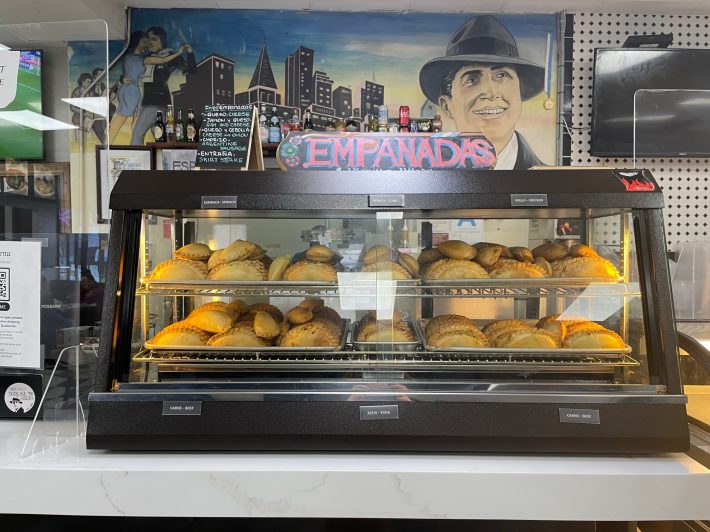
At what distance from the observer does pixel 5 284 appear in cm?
151

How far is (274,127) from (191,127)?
2.23 feet

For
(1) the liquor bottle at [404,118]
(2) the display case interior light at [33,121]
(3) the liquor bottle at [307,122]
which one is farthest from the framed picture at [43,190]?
(1) the liquor bottle at [404,118]

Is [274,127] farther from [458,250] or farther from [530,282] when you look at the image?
[530,282]

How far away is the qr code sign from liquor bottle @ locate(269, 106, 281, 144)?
289 cm

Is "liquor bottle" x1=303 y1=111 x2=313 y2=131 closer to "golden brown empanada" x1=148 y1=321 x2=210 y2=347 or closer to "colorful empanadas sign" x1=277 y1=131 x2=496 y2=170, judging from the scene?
"colorful empanadas sign" x1=277 y1=131 x2=496 y2=170

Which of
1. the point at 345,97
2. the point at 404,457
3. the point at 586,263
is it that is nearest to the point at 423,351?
the point at 404,457

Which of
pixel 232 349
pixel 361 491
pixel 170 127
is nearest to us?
pixel 361 491

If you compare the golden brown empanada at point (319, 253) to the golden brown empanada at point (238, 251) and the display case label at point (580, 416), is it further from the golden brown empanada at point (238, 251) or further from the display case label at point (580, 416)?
the display case label at point (580, 416)

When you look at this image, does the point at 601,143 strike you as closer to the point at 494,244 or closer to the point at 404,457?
the point at 494,244

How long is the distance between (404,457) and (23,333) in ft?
3.73

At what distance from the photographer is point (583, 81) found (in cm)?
434

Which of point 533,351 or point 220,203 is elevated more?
point 220,203

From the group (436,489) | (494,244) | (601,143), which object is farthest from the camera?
(601,143)

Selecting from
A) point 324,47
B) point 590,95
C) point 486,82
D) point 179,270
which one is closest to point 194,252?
point 179,270
